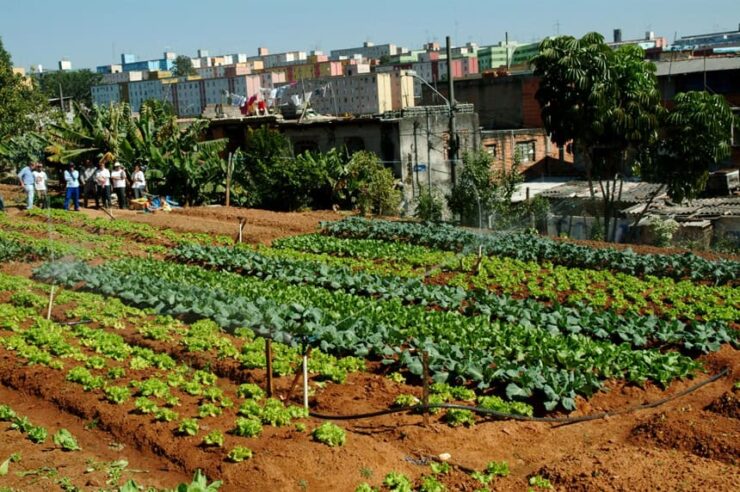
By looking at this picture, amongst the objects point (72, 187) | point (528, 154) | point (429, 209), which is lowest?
point (429, 209)

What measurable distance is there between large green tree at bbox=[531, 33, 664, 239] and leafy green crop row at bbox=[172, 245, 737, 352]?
5511mm

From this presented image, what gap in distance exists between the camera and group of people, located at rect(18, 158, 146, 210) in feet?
84.9

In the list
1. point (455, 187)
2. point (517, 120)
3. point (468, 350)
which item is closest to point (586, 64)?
point (455, 187)

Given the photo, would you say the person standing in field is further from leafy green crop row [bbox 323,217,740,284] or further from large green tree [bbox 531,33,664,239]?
Result: large green tree [bbox 531,33,664,239]

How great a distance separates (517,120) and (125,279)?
1243 inches

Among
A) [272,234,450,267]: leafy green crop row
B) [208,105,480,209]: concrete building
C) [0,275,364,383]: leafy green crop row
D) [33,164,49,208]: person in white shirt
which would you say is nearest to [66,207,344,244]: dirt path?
[272,234,450,267]: leafy green crop row

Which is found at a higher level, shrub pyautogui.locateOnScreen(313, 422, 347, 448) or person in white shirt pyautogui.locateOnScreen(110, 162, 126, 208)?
person in white shirt pyautogui.locateOnScreen(110, 162, 126, 208)

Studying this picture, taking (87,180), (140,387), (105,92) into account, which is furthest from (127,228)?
(105,92)

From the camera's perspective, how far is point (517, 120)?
44.7 metres

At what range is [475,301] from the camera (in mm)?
15344

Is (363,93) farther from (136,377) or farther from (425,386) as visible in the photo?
(425,386)

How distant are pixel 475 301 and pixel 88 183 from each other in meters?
16.6

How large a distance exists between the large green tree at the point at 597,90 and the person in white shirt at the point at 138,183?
1258 cm

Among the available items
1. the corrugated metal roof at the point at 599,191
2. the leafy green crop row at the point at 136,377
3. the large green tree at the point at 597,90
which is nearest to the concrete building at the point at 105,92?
the corrugated metal roof at the point at 599,191
